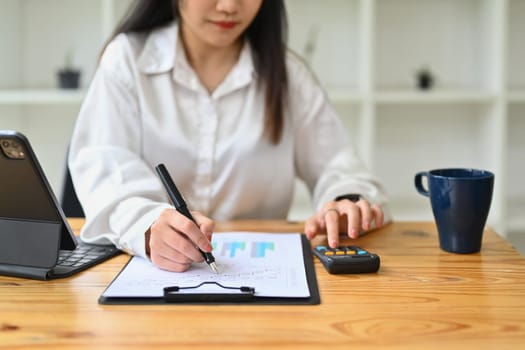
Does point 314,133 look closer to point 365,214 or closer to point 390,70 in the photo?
point 365,214

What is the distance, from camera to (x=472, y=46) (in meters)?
2.56

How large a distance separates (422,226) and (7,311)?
0.75 meters

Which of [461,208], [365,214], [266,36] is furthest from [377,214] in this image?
[266,36]

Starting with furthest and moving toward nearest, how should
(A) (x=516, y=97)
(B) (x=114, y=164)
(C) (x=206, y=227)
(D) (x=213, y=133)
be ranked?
(A) (x=516, y=97), (D) (x=213, y=133), (B) (x=114, y=164), (C) (x=206, y=227)

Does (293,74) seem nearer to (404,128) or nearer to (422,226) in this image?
(422,226)

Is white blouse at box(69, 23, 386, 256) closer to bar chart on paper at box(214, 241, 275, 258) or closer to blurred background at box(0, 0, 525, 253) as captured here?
bar chart on paper at box(214, 241, 275, 258)

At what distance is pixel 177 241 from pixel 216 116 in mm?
609

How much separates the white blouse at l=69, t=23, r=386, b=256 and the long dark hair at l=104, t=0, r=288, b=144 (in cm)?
2

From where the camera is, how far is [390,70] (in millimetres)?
2580

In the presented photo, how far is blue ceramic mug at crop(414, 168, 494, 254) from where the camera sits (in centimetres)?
95

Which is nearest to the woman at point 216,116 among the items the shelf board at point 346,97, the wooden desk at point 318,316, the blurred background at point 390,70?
the wooden desk at point 318,316

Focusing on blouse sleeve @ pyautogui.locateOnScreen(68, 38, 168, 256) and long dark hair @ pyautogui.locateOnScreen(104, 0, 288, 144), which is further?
long dark hair @ pyautogui.locateOnScreen(104, 0, 288, 144)

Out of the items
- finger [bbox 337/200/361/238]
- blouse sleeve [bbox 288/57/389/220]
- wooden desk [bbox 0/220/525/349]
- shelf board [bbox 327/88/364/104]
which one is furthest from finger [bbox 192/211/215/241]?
shelf board [bbox 327/88/364/104]

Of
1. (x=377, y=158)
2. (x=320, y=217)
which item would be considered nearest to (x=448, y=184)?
(x=320, y=217)
